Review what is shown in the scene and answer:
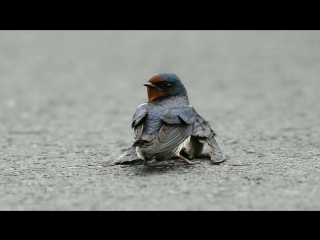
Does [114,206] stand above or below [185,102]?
below

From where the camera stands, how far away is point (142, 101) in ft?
32.2

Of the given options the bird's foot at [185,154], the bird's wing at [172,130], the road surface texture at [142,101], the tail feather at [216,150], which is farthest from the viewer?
the bird's foot at [185,154]

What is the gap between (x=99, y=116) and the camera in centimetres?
883

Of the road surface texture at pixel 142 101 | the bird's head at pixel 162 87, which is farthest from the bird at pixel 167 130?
the road surface texture at pixel 142 101

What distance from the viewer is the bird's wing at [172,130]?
472 centimetres

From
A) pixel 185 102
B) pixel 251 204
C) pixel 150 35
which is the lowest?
pixel 251 204

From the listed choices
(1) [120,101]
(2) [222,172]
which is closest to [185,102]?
(2) [222,172]

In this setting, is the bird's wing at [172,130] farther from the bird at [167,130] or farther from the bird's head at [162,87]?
the bird's head at [162,87]

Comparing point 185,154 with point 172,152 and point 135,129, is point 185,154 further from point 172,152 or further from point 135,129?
point 135,129

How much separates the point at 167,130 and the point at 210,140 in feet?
2.15

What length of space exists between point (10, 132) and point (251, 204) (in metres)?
4.36

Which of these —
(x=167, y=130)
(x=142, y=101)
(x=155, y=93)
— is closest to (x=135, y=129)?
(x=167, y=130)

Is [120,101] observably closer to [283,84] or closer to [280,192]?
[283,84]

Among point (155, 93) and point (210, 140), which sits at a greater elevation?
point (155, 93)
